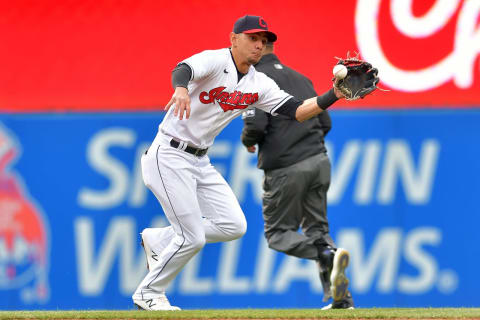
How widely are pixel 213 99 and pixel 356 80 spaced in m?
0.75

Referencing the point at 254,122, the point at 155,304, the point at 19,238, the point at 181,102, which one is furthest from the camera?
the point at 19,238

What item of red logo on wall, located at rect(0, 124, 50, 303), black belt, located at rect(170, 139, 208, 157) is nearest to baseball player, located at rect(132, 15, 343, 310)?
black belt, located at rect(170, 139, 208, 157)

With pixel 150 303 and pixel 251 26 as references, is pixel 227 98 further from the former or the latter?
pixel 150 303

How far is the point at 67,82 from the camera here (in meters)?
6.82

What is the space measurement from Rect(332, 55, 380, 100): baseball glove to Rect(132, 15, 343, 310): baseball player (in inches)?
1.7

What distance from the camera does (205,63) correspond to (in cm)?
440

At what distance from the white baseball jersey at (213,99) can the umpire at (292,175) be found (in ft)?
1.98

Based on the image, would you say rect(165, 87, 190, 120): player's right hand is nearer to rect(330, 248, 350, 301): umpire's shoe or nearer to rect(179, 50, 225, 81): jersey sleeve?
rect(179, 50, 225, 81): jersey sleeve

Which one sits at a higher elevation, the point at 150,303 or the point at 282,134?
the point at 282,134

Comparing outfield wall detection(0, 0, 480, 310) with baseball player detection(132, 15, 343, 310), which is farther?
outfield wall detection(0, 0, 480, 310)

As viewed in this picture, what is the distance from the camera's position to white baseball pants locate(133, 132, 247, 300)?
456cm

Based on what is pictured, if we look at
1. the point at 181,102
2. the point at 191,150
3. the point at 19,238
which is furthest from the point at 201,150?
the point at 19,238

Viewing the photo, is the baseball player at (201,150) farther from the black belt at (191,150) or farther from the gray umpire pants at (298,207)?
the gray umpire pants at (298,207)

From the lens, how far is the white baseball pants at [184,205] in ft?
15.0
